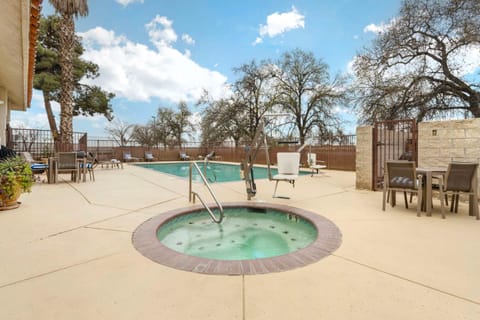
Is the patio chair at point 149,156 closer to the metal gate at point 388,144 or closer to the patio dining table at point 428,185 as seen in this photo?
the metal gate at point 388,144

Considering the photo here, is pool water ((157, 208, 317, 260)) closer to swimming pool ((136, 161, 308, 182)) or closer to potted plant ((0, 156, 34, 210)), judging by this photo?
potted plant ((0, 156, 34, 210))

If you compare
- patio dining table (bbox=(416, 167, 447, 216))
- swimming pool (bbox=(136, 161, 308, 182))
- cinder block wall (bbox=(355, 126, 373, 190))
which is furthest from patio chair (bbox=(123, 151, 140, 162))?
patio dining table (bbox=(416, 167, 447, 216))


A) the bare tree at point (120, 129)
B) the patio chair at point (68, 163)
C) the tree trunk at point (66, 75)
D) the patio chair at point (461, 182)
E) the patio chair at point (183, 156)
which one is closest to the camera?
the patio chair at point (461, 182)

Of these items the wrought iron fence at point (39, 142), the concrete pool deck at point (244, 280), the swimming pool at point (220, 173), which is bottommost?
the concrete pool deck at point (244, 280)

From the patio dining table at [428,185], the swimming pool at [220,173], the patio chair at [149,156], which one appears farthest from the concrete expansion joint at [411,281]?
the patio chair at [149,156]

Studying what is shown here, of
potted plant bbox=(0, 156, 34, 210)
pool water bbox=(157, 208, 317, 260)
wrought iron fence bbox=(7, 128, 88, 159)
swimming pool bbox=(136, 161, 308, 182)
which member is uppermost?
wrought iron fence bbox=(7, 128, 88, 159)

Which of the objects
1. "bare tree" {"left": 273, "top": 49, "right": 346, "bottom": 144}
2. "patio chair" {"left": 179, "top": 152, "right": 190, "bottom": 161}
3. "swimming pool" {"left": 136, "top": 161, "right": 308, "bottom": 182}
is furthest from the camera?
"patio chair" {"left": 179, "top": 152, "right": 190, "bottom": 161}

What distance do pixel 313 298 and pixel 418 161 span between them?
191 inches

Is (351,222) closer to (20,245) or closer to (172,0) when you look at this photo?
(20,245)

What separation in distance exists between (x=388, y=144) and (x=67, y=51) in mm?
14024

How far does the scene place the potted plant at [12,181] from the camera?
3740mm

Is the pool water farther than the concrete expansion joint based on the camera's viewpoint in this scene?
Yes

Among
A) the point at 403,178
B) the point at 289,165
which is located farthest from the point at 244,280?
the point at 289,165

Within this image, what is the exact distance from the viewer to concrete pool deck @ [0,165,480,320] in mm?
1438
